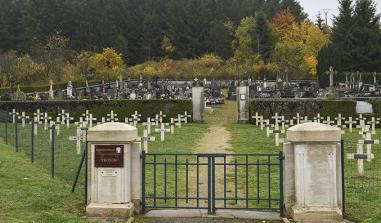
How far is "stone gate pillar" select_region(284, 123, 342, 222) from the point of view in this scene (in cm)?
932

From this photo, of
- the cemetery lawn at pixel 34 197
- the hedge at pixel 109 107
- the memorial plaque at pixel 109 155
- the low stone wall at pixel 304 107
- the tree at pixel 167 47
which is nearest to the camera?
the cemetery lawn at pixel 34 197

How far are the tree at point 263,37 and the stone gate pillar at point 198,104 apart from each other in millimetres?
43298

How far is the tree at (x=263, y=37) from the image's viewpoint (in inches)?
2977

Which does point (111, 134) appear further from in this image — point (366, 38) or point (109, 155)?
point (366, 38)

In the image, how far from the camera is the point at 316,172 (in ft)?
30.9

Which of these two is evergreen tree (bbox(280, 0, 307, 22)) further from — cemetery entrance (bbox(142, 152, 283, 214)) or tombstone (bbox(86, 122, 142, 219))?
tombstone (bbox(86, 122, 142, 219))

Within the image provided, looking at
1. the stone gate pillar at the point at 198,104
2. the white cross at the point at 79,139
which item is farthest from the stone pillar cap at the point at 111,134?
the stone gate pillar at the point at 198,104

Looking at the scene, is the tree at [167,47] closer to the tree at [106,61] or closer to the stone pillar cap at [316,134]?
the tree at [106,61]

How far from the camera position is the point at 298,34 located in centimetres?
7900

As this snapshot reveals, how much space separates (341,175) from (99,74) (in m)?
59.3

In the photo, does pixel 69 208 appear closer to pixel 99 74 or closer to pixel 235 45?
pixel 99 74

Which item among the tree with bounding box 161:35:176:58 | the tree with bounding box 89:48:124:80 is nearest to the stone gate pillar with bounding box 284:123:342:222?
the tree with bounding box 89:48:124:80

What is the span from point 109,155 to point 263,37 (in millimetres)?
68369

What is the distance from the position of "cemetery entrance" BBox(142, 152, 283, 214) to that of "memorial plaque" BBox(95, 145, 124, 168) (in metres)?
0.51
